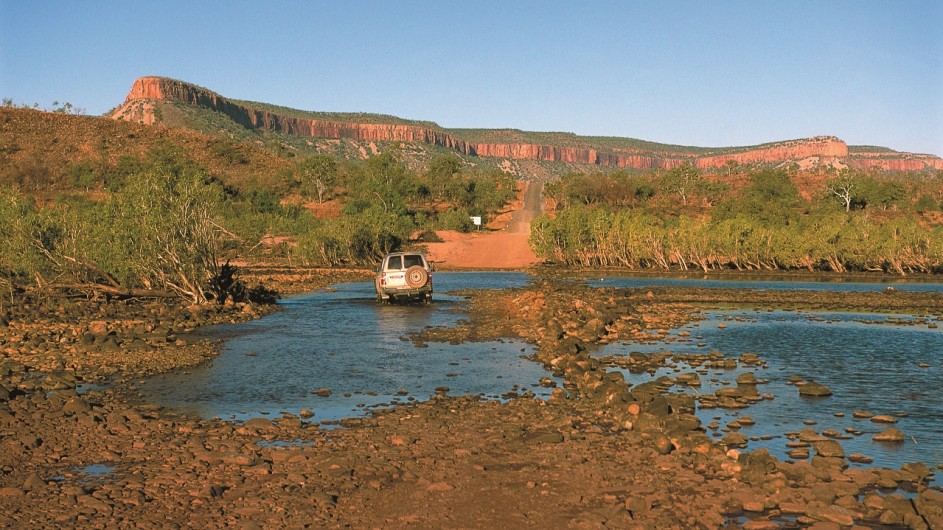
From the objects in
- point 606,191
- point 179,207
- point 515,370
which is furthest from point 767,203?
point 515,370

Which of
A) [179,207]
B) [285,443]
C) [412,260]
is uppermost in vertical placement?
[179,207]

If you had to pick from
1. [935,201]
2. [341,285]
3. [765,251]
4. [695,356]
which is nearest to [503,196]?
[935,201]

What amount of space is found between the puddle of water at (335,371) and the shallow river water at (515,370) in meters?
0.03

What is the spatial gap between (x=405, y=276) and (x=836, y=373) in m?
17.6

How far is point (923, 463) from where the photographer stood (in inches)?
446

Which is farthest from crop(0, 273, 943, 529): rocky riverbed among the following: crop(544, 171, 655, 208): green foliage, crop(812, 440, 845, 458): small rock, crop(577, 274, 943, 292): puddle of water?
crop(544, 171, 655, 208): green foliage

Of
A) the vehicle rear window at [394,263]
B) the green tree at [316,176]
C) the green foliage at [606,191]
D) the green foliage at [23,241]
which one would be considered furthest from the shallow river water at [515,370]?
the green foliage at [606,191]

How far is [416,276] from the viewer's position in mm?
32906

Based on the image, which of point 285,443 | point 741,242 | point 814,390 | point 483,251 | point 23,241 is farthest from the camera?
point 483,251

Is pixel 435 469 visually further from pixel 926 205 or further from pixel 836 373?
pixel 926 205

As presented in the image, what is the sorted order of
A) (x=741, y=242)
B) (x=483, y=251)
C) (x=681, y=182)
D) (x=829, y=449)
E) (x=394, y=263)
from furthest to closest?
(x=681, y=182), (x=483, y=251), (x=741, y=242), (x=394, y=263), (x=829, y=449)

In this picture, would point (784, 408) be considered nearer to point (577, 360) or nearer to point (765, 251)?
point (577, 360)

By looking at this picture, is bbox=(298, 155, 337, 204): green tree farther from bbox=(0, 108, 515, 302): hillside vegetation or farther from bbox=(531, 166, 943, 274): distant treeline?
bbox=(531, 166, 943, 274): distant treeline

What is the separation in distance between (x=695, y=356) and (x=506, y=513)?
12818 millimetres
